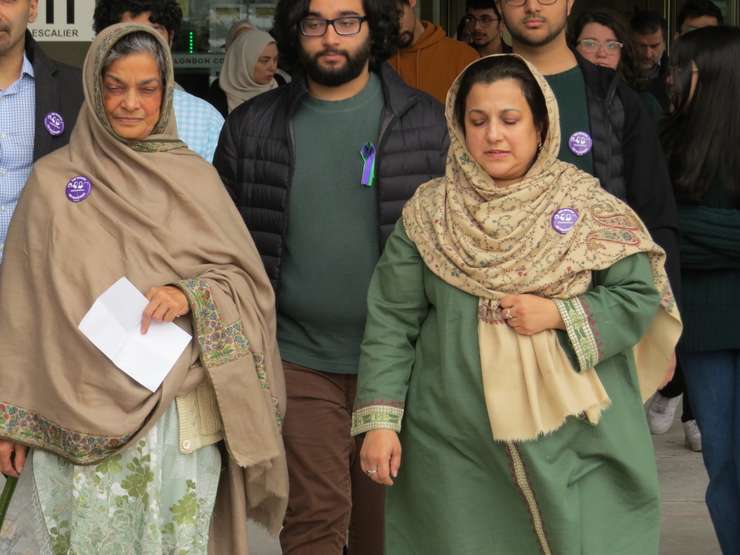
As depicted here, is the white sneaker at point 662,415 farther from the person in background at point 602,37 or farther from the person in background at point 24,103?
the person in background at point 24,103

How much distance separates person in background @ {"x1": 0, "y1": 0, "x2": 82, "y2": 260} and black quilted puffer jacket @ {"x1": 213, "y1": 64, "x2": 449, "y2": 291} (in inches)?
20.9

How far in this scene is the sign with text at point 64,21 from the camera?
6.91 m

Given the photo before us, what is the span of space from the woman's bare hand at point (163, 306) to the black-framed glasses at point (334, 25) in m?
1.08

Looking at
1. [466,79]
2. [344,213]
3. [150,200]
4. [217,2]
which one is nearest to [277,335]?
[344,213]

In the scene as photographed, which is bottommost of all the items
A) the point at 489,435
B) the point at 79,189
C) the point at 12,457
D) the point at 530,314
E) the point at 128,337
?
the point at 12,457

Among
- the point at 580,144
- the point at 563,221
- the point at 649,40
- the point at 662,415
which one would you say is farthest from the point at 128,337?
the point at 649,40

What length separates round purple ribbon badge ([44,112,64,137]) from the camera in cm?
498

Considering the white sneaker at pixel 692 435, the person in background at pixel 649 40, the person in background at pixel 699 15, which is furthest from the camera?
the person in background at pixel 699 15

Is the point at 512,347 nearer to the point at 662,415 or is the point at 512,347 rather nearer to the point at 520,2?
the point at 520,2

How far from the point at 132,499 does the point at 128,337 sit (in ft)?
1.43

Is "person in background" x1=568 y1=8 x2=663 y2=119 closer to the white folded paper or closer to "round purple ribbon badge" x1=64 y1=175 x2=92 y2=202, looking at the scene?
"round purple ribbon badge" x1=64 y1=175 x2=92 y2=202

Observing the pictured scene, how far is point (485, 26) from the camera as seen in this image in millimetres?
9062

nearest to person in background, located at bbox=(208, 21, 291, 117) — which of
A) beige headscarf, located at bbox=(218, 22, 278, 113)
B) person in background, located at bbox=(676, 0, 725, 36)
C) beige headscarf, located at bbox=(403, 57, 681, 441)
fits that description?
beige headscarf, located at bbox=(218, 22, 278, 113)

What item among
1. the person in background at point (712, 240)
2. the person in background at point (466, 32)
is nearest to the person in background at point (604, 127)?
the person in background at point (712, 240)
